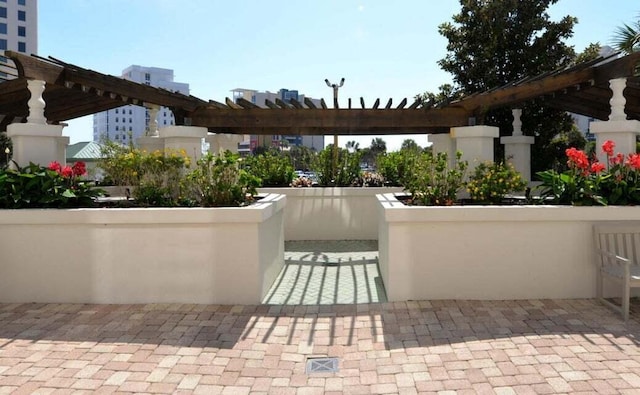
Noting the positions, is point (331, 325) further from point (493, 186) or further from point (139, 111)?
point (139, 111)

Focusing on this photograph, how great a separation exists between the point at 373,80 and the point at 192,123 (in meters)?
5.29

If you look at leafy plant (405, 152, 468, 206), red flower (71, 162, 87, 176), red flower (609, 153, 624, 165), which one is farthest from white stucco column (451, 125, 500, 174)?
red flower (71, 162, 87, 176)

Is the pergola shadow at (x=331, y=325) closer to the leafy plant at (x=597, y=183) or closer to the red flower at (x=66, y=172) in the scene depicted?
the leafy plant at (x=597, y=183)

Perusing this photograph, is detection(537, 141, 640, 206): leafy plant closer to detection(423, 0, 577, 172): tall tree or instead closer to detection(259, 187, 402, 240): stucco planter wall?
detection(259, 187, 402, 240): stucco planter wall

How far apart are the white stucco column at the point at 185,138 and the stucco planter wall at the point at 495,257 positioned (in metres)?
4.07

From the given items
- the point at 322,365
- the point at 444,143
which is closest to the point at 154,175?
the point at 322,365

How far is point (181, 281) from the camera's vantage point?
4.77 m

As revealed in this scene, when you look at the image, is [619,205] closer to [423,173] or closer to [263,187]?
[423,173]

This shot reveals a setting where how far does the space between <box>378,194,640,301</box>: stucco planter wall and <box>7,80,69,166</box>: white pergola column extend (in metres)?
4.24

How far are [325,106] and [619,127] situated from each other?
429 cm

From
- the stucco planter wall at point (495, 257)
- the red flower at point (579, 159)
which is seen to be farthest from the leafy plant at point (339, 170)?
the red flower at point (579, 159)

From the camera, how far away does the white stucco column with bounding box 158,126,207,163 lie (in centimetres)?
740

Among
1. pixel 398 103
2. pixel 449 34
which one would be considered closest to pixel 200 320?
pixel 398 103

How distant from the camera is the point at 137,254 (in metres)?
4.76
